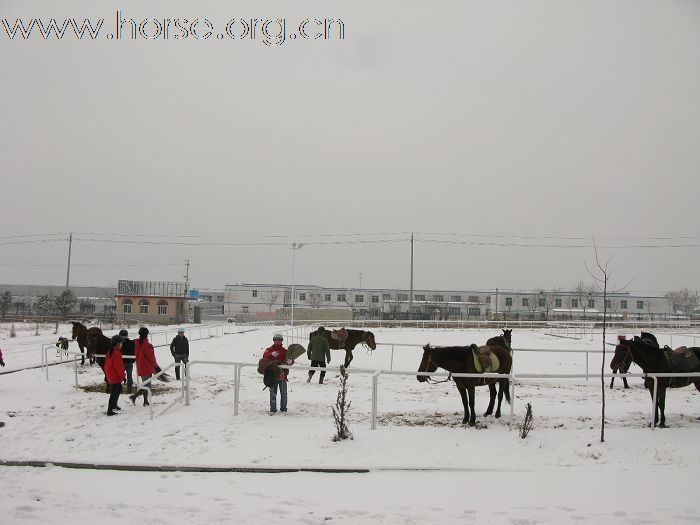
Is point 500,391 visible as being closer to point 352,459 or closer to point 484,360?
point 484,360

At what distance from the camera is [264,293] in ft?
263

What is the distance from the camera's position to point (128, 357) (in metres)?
10.5

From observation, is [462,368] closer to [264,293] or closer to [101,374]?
[101,374]

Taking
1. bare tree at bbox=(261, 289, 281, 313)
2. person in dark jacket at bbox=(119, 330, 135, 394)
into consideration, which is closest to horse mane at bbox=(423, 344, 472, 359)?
person in dark jacket at bbox=(119, 330, 135, 394)

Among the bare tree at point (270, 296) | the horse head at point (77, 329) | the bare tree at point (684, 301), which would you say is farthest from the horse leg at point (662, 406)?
the bare tree at point (684, 301)

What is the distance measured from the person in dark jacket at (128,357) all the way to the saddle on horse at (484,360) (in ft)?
22.1

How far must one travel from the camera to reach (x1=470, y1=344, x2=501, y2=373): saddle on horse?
28.5 feet

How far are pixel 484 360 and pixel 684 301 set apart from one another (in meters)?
84.5

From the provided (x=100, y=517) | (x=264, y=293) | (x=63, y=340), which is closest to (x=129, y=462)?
(x=100, y=517)

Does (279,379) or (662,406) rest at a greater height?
(279,379)

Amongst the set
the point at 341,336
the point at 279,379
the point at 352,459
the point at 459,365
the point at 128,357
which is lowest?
the point at 352,459

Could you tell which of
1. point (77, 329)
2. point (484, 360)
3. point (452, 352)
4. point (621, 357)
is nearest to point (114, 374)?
point (452, 352)

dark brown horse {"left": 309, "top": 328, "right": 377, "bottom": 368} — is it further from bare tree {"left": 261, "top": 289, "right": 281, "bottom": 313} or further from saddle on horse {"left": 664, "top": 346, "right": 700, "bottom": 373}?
bare tree {"left": 261, "top": 289, "right": 281, "bottom": 313}

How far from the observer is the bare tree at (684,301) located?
256 feet
